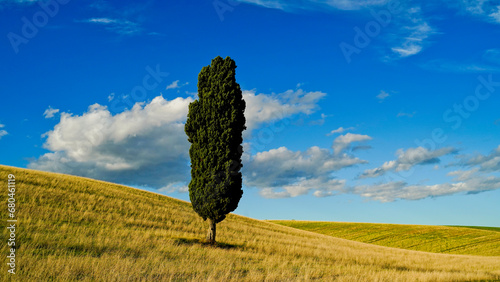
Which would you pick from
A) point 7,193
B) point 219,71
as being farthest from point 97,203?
point 219,71

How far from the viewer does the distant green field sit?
54.5 metres

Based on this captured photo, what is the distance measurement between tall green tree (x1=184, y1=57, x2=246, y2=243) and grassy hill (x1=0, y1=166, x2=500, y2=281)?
2712 mm

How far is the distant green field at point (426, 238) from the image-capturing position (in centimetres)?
5453

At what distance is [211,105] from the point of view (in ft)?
79.6

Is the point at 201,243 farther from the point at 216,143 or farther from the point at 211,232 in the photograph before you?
the point at 216,143

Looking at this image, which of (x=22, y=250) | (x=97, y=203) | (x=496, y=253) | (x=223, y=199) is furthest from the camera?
(x=496, y=253)

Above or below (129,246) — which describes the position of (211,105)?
above

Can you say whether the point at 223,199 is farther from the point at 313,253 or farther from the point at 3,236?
the point at 3,236

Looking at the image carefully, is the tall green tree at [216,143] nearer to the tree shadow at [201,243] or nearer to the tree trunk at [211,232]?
the tree trunk at [211,232]

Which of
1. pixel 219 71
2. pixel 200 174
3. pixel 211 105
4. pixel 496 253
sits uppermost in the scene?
pixel 219 71

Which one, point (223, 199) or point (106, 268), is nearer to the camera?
point (106, 268)

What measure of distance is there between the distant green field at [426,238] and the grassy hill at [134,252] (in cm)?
3812

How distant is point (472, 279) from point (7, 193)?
29.7 m

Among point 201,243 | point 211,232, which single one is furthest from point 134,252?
point 211,232
